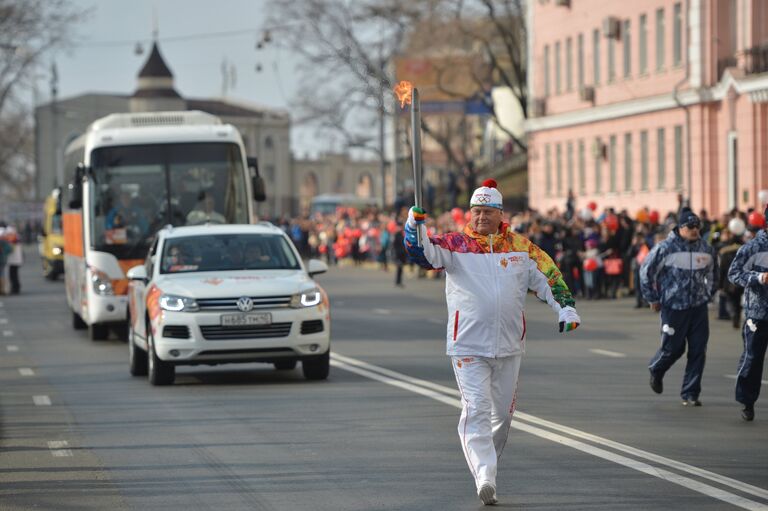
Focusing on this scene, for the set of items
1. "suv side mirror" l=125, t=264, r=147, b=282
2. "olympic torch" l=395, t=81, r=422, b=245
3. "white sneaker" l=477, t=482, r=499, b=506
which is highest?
"olympic torch" l=395, t=81, r=422, b=245

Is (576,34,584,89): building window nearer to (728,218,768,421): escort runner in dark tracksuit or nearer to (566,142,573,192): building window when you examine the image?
(566,142,573,192): building window

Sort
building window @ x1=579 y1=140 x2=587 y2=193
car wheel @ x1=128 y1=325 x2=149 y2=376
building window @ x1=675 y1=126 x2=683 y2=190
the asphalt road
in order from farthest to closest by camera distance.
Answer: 1. building window @ x1=579 y1=140 x2=587 y2=193
2. building window @ x1=675 y1=126 x2=683 y2=190
3. car wheel @ x1=128 y1=325 x2=149 y2=376
4. the asphalt road

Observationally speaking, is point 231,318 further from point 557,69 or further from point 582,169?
point 557,69

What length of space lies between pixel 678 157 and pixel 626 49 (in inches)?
200

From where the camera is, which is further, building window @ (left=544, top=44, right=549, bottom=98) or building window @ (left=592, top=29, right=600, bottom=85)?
building window @ (left=544, top=44, right=549, bottom=98)

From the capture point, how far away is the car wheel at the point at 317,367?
59.2 feet

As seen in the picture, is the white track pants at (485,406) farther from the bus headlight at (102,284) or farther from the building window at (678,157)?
the building window at (678,157)

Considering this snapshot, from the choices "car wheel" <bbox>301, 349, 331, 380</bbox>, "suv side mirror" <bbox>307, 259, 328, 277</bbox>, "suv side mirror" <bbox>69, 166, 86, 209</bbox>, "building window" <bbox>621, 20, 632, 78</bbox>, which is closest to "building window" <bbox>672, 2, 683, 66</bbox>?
"building window" <bbox>621, 20, 632, 78</bbox>

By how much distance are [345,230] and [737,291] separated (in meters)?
38.6

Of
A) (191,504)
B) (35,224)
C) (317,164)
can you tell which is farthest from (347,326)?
(317,164)

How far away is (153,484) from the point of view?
1101 centimetres

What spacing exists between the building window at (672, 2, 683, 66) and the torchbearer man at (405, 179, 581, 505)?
119 feet

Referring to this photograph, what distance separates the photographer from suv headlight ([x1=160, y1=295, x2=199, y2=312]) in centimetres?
1770

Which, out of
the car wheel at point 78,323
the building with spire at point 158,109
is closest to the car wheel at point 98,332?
the car wheel at point 78,323
